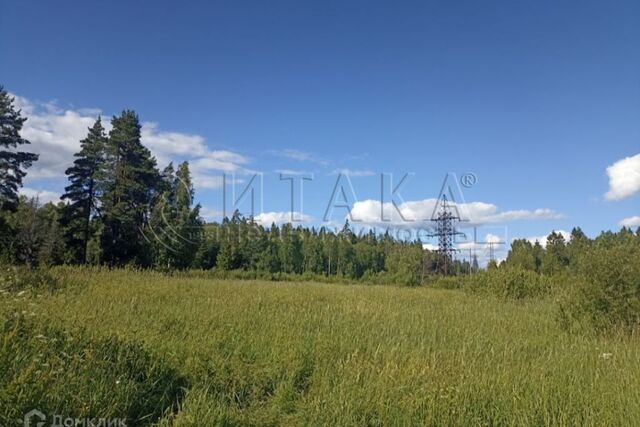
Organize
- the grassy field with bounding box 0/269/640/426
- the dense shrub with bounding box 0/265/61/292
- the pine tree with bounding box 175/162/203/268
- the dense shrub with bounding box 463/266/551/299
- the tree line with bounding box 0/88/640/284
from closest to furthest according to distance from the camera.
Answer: the grassy field with bounding box 0/269/640/426 → the dense shrub with bounding box 0/265/61/292 → the dense shrub with bounding box 463/266/551/299 → the tree line with bounding box 0/88/640/284 → the pine tree with bounding box 175/162/203/268

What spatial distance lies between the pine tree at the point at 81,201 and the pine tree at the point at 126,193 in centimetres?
119

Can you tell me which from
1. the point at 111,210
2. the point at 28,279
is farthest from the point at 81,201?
the point at 28,279

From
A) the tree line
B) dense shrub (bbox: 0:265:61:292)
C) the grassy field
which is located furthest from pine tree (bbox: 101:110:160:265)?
the grassy field

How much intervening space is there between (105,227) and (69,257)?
12.2 ft

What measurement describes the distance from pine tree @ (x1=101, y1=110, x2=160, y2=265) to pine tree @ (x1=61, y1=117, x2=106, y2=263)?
3.92 feet

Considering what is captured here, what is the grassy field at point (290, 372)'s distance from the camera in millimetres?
3625

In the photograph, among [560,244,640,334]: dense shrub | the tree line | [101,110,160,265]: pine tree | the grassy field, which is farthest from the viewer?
[101,110,160,265]: pine tree

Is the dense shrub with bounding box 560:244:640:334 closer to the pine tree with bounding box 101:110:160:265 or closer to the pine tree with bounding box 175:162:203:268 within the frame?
the pine tree with bounding box 101:110:160:265

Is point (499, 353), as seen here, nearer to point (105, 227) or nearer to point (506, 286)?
point (506, 286)

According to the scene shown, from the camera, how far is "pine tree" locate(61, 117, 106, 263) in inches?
1314

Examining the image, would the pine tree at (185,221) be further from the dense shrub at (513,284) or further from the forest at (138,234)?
the dense shrub at (513,284)

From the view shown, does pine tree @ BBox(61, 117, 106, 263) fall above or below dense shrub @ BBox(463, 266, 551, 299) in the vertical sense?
above

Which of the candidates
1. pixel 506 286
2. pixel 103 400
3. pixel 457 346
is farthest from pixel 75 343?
pixel 506 286

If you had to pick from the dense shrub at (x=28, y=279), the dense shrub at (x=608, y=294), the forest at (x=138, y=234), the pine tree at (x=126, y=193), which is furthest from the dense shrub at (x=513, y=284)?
the pine tree at (x=126, y=193)
